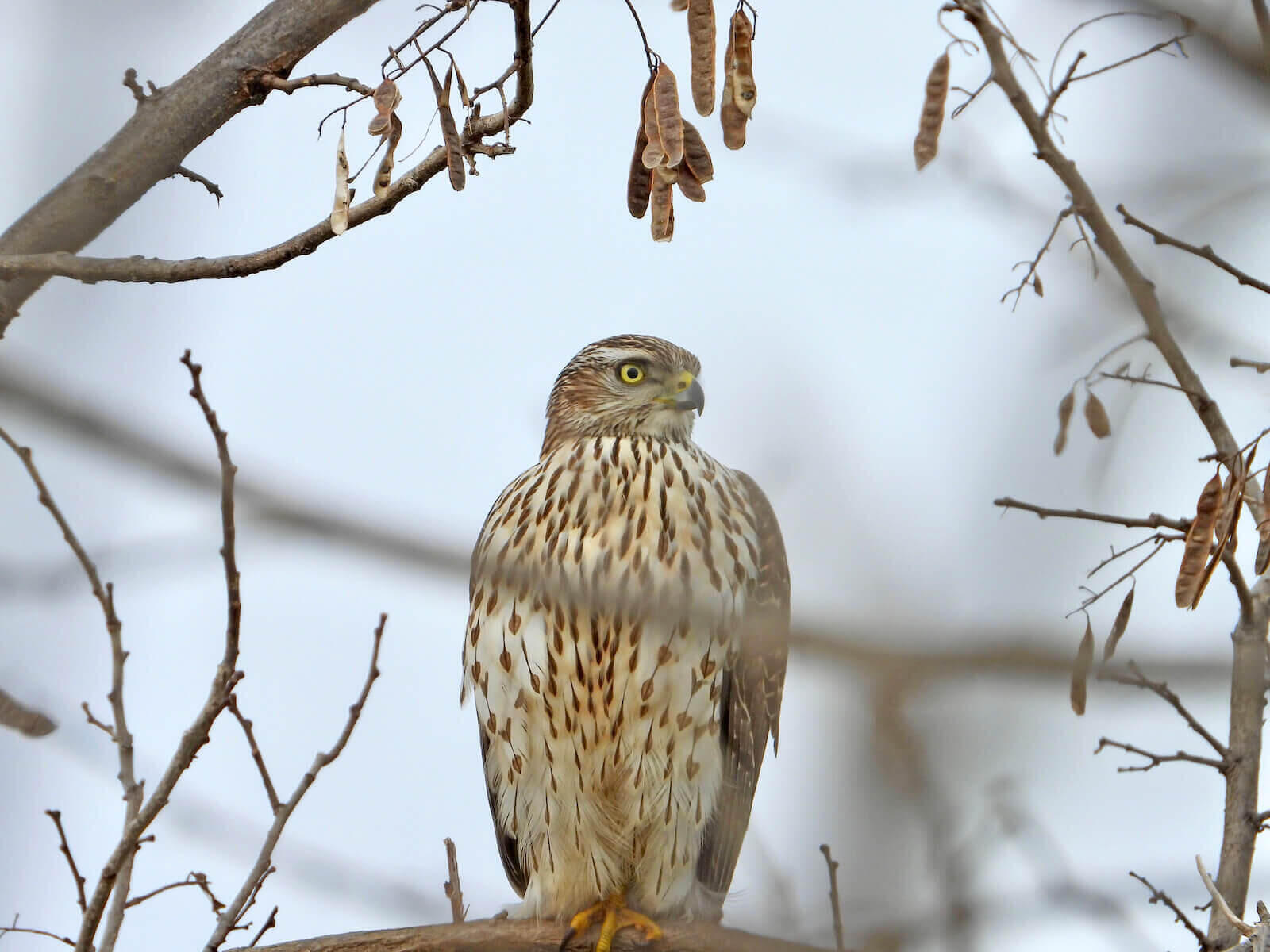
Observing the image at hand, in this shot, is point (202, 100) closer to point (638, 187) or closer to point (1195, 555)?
point (638, 187)

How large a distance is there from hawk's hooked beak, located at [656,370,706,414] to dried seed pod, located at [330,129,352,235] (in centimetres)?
262

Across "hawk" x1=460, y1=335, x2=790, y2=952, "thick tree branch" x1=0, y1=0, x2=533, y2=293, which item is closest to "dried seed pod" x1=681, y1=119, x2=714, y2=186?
"thick tree branch" x1=0, y1=0, x2=533, y2=293

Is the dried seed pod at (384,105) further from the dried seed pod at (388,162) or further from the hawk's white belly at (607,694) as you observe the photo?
the hawk's white belly at (607,694)

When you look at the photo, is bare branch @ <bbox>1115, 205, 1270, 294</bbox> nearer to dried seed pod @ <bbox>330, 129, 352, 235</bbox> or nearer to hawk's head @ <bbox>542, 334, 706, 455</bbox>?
dried seed pod @ <bbox>330, 129, 352, 235</bbox>

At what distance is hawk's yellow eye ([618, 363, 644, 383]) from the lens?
5469mm

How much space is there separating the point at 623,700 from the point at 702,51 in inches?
92.9

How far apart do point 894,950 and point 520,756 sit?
11.8 feet

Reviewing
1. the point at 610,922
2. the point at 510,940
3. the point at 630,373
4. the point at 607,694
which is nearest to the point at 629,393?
the point at 630,373

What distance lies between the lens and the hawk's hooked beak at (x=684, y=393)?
530cm

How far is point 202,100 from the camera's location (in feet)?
9.62

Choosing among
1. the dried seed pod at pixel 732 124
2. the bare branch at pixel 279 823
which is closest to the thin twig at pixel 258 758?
the bare branch at pixel 279 823

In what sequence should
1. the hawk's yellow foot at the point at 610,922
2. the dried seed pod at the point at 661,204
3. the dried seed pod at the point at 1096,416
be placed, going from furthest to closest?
the hawk's yellow foot at the point at 610,922 → the dried seed pod at the point at 1096,416 → the dried seed pod at the point at 661,204

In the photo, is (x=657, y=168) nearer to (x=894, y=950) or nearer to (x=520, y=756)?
(x=894, y=950)

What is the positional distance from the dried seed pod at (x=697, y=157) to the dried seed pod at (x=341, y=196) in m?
0.70
